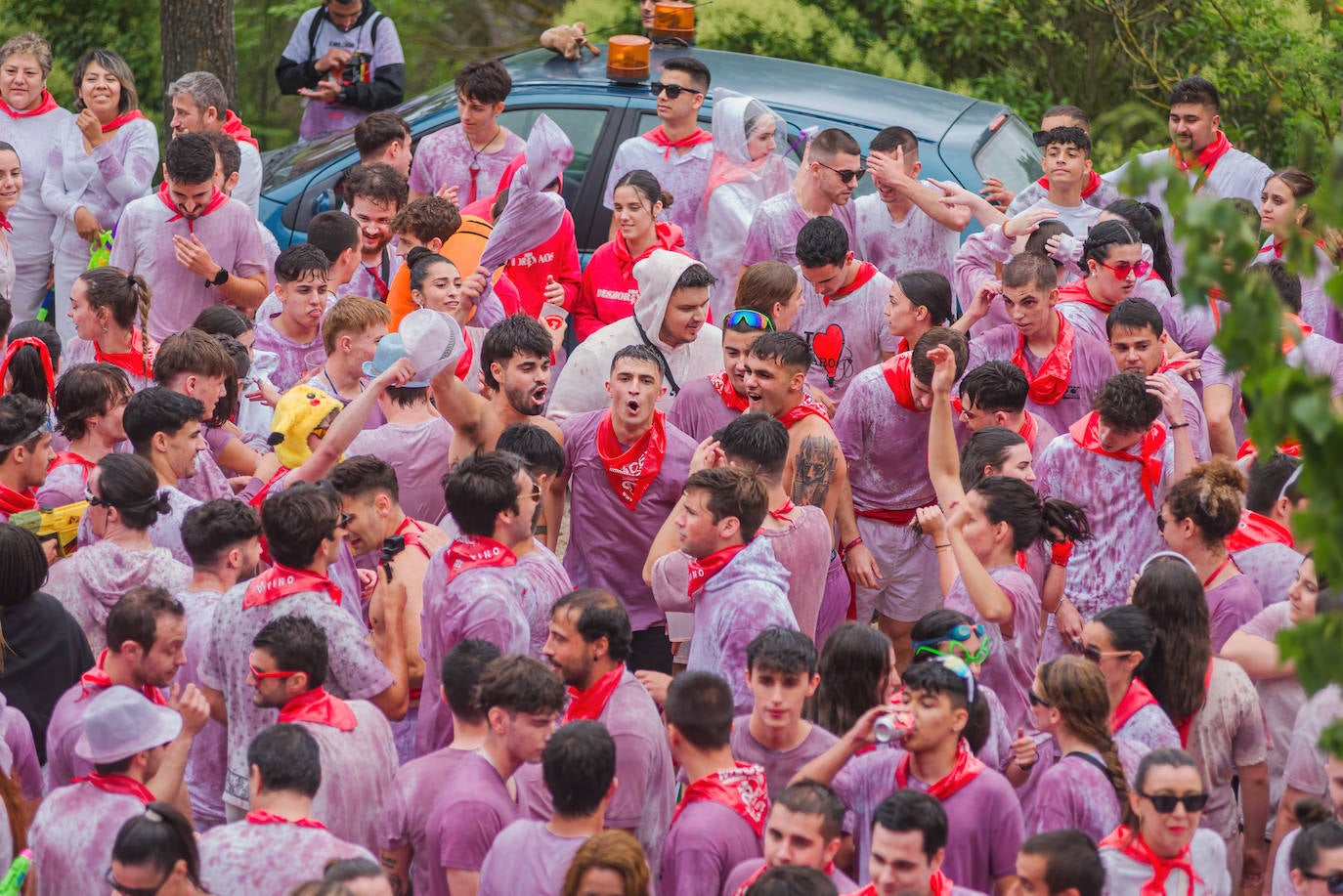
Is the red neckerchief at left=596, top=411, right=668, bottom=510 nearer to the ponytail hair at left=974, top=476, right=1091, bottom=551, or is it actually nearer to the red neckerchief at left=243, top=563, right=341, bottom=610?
the ponytail hair at left=974, top=476, right=1091, bottom=551

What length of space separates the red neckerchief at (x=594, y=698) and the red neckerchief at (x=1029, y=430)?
94.6 inches

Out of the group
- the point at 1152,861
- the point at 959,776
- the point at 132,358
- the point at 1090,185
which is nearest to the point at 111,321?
the point at 132,358

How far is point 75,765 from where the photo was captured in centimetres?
492

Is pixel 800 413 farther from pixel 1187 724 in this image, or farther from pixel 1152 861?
pixel 1152 861

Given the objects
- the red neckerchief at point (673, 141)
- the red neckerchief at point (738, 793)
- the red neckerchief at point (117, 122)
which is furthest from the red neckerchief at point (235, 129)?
the red neckerchief at point (738, 793)

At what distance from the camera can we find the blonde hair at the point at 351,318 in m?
6.95

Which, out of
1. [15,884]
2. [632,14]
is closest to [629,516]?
[15,884]

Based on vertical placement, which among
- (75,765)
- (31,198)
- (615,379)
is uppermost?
(615,379)

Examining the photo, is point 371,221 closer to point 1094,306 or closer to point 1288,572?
point 1094,306

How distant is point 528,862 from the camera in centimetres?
431

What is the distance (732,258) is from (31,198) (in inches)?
161

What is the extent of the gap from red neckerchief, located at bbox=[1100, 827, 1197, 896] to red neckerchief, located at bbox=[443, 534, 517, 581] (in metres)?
2.10

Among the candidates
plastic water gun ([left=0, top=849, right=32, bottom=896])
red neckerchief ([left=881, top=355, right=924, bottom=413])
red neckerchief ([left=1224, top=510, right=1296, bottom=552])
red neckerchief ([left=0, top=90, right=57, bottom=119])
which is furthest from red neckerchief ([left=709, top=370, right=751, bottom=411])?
red neckerchief ([left=0, top=90, right=57, bottom=119])

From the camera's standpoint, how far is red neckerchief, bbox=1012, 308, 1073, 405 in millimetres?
7113
